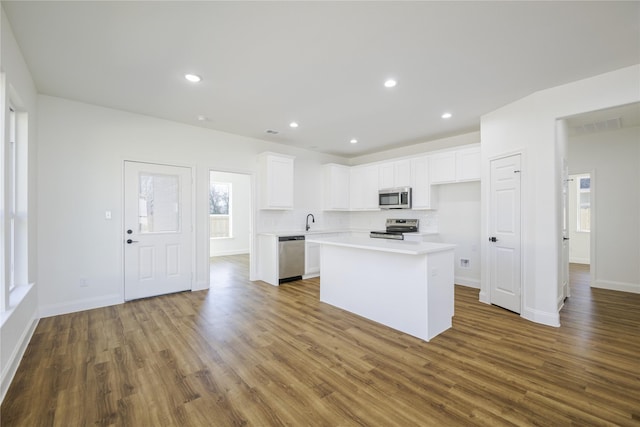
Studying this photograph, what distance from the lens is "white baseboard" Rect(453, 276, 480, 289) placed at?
A: 4933mm

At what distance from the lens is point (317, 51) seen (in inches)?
102

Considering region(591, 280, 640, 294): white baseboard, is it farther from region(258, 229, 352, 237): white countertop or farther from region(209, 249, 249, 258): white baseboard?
region(209, 249, 249, 258): white baseboard

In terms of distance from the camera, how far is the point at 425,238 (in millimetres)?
5414

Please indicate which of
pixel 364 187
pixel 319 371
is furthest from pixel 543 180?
pixel 364 187

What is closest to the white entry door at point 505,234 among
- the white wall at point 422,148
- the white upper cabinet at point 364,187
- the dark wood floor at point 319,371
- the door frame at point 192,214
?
the dark wood floor at point 319,371

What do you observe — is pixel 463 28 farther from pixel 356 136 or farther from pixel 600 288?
pixel 600 288

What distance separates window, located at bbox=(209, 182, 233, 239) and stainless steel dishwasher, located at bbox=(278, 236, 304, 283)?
4405 millimetres

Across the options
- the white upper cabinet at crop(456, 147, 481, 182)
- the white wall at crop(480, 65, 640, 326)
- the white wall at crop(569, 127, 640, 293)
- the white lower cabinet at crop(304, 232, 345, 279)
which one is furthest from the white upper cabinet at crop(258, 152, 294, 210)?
the white wall at crop(569, 127, 640, 293)

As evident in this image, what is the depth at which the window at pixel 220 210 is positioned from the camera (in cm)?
896

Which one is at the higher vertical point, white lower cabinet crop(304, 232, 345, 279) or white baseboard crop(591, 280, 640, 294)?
white lower cabinet crop(304, 232, 345, 279)

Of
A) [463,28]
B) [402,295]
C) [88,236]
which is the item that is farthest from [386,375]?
[88,236]

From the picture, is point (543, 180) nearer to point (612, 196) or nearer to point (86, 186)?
point (612, 196)

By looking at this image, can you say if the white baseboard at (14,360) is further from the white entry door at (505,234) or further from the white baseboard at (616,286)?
the white baseboard at (616,286)

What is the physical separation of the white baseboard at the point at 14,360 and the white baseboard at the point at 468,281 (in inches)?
212
